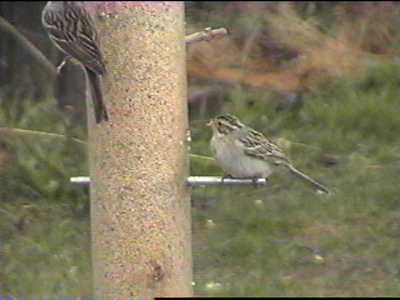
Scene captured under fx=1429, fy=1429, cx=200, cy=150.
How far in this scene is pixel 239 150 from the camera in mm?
4449

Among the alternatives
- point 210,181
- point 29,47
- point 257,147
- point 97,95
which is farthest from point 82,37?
point 29,47

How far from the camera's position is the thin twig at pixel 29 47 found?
22.8 feet

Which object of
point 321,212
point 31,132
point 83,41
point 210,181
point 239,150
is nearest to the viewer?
point 83,41

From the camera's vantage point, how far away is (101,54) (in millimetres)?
3801

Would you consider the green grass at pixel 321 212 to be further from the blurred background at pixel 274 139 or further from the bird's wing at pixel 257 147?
the bird's wing at pixel 257 147

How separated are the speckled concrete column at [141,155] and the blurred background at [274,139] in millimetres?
646

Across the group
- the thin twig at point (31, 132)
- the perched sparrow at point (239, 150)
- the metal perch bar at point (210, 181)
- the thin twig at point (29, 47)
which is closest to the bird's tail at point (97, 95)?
the metal perch bar at point (210, 181)

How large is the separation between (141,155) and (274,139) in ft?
9.09

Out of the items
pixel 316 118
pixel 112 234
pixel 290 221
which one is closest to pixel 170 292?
pixel 112 234

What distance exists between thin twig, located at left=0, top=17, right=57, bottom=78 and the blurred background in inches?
0.5

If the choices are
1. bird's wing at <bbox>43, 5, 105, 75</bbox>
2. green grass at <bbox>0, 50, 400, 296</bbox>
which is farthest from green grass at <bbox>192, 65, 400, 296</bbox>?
bird's wing at <bbox>43, 5, 105, 75</bbox>

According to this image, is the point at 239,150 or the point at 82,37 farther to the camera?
the point at 239,150

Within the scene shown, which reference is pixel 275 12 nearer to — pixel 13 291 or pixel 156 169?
pixel 13 291

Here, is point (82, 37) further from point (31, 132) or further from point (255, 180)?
point (31, 132)
